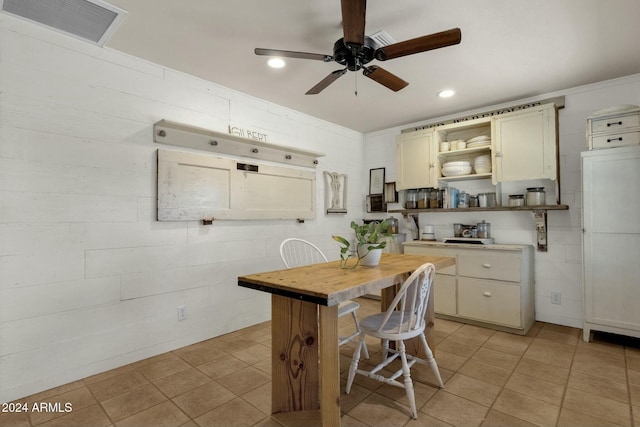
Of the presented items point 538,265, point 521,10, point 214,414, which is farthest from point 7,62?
point 538,265

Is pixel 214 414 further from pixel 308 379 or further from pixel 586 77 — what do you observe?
pixel 586 77

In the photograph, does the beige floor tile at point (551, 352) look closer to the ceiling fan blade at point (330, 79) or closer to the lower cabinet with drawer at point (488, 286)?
the lower cabinet with drawer at point (488, 286)

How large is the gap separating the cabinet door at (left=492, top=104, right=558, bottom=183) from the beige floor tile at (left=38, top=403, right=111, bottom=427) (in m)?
3.80

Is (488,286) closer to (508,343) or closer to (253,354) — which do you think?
(508,343)

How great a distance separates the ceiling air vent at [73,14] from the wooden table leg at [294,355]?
6.74 ft

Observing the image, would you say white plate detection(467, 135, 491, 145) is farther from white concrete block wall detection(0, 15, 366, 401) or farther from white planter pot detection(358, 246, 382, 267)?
white concrete block wall detection(0, 15, 366, 401)

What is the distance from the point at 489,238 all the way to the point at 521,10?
7.60ft

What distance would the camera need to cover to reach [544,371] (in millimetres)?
2348

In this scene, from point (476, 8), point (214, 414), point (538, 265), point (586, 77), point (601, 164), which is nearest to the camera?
point (214, 414)

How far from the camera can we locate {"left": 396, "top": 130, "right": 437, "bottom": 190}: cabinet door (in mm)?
3963

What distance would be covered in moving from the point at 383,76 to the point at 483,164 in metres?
1.97

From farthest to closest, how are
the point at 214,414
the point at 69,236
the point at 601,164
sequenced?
1. the point at 601,164
2. the point at 69,236
3. the point at 214,414

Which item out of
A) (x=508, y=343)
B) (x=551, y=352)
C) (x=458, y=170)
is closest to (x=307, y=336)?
(x=508, y=343)

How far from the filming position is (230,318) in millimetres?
3170
